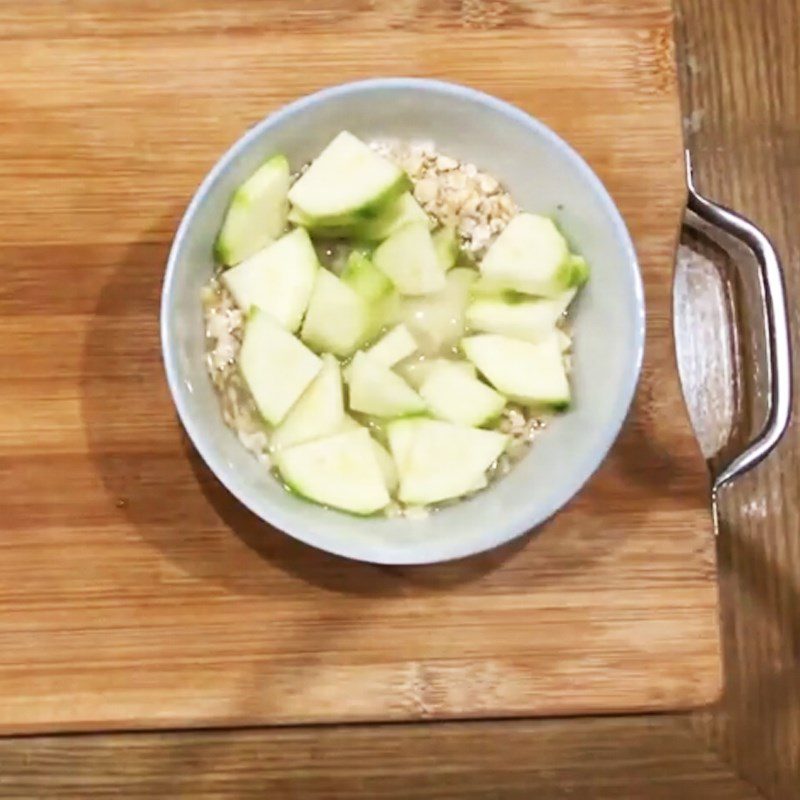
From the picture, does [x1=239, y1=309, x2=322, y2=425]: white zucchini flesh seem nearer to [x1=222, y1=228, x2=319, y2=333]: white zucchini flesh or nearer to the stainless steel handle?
[x1=222, y1=228, x2=319, y2=333]: white zucchini flesh

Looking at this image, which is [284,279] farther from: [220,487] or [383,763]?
[383,763]

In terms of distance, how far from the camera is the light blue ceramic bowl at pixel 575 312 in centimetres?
71

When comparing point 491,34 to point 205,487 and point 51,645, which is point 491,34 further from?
point 51,645

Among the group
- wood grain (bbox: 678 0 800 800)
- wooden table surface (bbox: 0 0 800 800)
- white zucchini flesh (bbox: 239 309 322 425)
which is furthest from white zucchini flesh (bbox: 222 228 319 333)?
wood grain (bbox: 678 0 800 800)

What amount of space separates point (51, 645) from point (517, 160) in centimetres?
45

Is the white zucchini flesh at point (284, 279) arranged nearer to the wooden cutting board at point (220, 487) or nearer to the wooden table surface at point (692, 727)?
the wooden cutting board at point (220, 487)

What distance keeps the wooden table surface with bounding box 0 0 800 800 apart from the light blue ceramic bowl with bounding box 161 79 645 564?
12 centimetres

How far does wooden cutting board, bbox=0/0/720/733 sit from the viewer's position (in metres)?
0.77

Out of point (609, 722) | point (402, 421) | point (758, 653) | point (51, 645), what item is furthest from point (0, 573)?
point (758, 653)

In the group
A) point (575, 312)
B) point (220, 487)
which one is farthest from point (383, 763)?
point (575, 312)

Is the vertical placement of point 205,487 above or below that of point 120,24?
below

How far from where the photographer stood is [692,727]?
860 millimetres

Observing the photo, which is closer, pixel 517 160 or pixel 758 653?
pixel 517 160

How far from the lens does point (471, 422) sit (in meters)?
0.75
